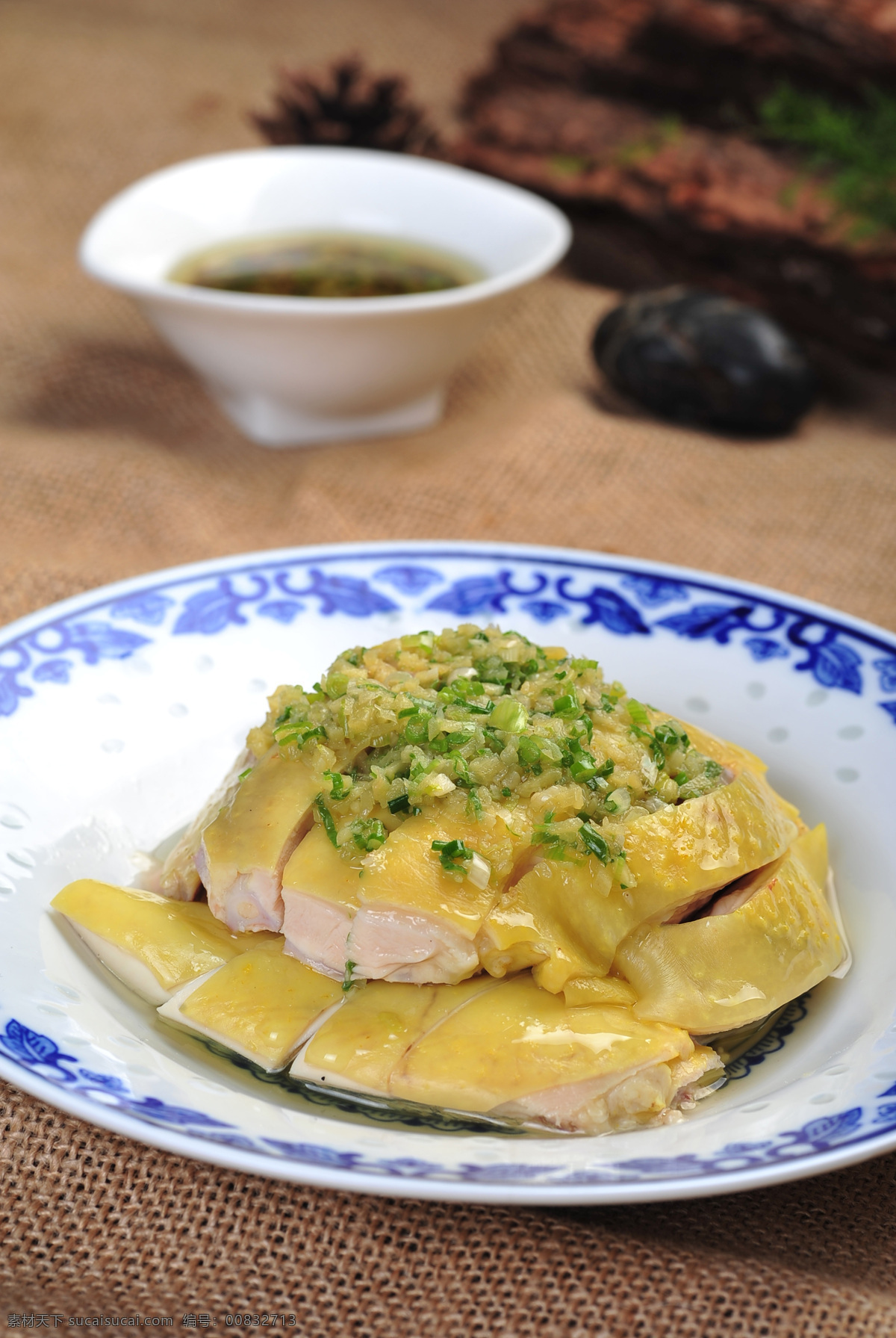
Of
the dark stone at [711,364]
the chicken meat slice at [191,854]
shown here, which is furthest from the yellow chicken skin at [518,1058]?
the dark stone at [711,364]

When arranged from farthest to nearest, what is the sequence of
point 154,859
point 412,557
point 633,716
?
point 412,557 < point 154,859 < point 633,716

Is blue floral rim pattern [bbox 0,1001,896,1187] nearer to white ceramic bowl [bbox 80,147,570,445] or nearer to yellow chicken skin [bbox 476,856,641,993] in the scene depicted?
yellow chicken skin [bbox 476,856,641,993]

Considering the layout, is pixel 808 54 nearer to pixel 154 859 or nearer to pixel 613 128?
pixel 613 128

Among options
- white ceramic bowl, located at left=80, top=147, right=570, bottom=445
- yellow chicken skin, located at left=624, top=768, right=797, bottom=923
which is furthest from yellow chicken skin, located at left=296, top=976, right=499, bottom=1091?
white ceramic bowl, located at left=80, top=147, right=570, bottom=445

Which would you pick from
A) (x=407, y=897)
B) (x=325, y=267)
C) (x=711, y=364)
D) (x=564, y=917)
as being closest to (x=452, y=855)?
(x=407, y=897)

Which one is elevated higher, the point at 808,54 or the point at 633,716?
the point at 808,54

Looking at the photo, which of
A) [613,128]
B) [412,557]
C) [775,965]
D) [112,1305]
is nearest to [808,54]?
[613,128]
